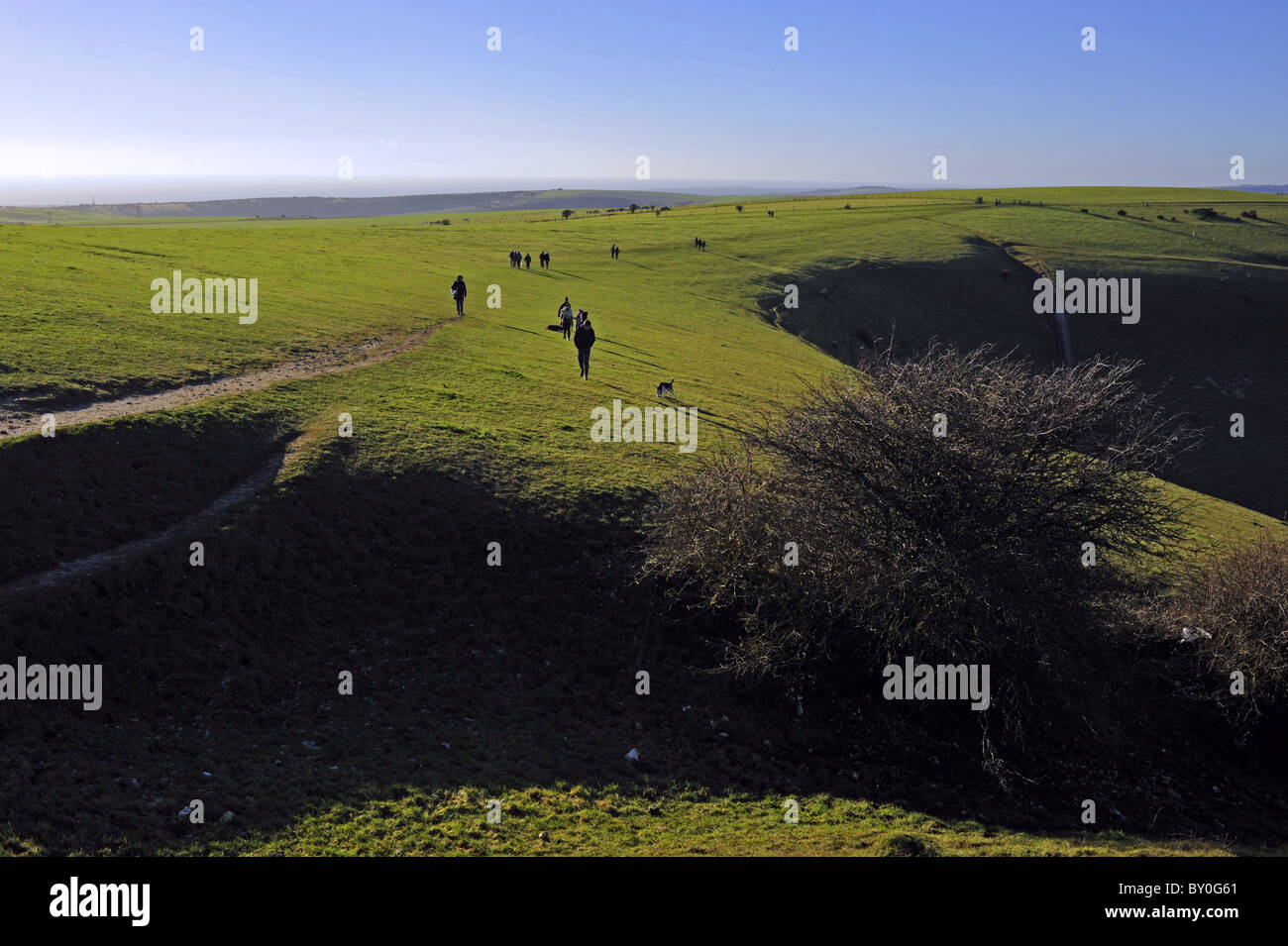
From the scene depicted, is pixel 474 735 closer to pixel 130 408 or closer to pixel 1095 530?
pixel 1095 530

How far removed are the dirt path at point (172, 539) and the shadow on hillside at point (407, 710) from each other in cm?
44

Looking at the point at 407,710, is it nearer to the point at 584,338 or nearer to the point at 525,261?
the point at 584,338

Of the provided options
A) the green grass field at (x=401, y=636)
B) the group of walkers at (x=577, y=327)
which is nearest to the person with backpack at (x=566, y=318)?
the group of walkers at (x=577, y=327)

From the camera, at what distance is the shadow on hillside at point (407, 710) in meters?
14.0

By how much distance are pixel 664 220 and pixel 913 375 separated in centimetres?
9103

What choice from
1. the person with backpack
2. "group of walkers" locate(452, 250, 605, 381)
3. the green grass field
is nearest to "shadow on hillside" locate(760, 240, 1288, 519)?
the green grass field

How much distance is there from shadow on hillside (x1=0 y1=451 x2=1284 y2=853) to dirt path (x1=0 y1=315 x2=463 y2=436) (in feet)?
21.5

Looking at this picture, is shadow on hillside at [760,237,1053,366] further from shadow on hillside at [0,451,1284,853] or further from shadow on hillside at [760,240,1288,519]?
shadow on hillside at [0,451,1284,853]

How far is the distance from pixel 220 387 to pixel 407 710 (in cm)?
1716

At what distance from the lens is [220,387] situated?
96.0 ft

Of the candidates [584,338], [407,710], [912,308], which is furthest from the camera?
[912,308]

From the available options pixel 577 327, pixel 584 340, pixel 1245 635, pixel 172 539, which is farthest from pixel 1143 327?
pixel 172 539

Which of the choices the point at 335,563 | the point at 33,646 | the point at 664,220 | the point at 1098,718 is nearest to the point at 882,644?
the point at 1098,718

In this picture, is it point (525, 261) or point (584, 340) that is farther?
point (525, 261)
